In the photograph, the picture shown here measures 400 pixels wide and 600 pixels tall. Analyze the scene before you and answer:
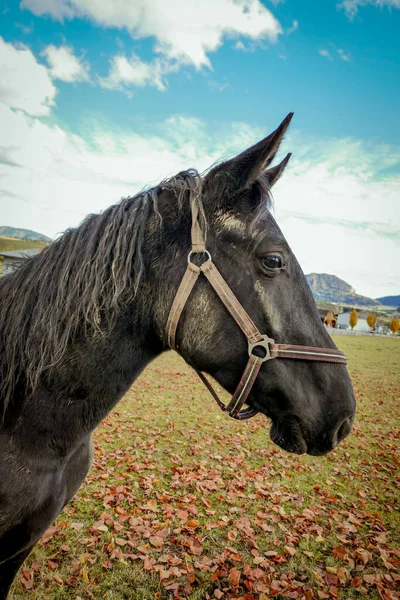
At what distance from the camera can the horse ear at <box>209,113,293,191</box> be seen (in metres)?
1.87

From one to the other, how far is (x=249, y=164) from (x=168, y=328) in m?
1.19

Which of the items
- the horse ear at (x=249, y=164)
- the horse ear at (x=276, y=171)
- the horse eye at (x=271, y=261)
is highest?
the horse ear at (x=276, y=171)

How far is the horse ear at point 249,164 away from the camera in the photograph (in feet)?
6.15

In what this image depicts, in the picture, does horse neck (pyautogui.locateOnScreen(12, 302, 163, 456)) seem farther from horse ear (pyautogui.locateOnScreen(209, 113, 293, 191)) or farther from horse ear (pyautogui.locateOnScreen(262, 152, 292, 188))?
horse ear (pyautogui.locateOnScreen(262, 152, 292, 188))

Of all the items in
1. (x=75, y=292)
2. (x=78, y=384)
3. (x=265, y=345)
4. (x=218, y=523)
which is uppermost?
(x=75, y=292)

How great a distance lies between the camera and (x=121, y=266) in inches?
77.7

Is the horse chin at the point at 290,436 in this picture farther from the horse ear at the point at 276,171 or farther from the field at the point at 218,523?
the field at the point at 218,523

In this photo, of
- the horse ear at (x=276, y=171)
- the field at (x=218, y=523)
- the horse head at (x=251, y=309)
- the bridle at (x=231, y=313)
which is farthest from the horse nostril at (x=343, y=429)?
the field at (x=218, y=523)

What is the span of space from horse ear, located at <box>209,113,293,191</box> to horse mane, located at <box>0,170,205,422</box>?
21 centimetres

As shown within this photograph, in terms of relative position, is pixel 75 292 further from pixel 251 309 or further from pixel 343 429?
pixel 343 429

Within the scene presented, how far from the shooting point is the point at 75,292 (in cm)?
200

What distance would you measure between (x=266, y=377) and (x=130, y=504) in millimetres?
4625

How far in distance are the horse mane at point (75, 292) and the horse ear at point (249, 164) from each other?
21 cm

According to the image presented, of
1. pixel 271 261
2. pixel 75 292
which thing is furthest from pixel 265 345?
pixel 75 292
